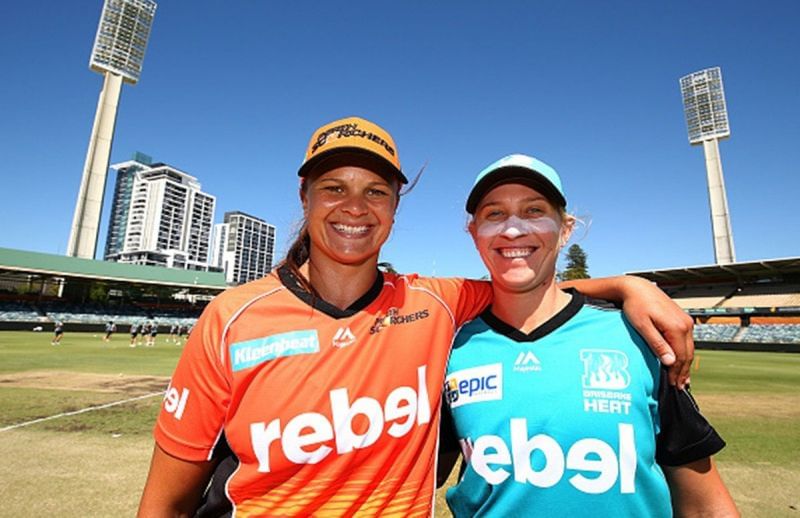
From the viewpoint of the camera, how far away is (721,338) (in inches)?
1821

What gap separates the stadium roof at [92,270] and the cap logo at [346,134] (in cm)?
5482

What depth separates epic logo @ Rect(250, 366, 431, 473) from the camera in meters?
1.84

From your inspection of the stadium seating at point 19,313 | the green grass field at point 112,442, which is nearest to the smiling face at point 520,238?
the green grass field at point 112,442

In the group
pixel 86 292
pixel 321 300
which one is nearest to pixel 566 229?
pixel 321 300

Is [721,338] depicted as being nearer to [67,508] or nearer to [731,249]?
[731,249]

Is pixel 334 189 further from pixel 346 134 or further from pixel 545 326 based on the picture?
pixel 545 326

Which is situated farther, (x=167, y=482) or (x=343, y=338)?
(x=343, y=338)

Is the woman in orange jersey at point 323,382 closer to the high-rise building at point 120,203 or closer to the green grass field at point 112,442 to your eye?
the green grass field at point 112,442

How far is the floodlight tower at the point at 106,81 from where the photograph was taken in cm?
4962

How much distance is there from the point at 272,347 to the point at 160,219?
168248mm

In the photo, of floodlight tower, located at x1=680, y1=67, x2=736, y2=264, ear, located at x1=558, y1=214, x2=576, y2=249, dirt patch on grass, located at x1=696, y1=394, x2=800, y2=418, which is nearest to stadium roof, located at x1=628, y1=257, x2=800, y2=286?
floodlight tower, located at x1=680, y1=67, x2=736, y2=264

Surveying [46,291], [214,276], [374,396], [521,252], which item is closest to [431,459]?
[374,396]

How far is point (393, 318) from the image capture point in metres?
2.28

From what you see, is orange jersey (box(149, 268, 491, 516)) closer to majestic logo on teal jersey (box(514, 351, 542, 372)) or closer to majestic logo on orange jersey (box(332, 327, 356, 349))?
majestic logo on orange jersey (box(332, 327, 356, 349))
